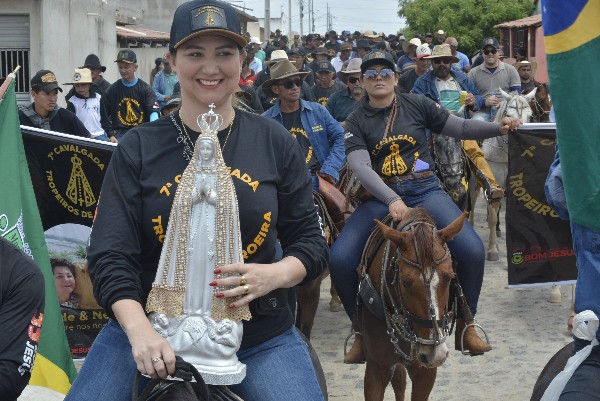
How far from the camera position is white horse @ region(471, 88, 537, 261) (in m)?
13.3

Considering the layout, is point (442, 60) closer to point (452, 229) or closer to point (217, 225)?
point (452, 229)

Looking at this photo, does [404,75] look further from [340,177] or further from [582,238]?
[582,238]

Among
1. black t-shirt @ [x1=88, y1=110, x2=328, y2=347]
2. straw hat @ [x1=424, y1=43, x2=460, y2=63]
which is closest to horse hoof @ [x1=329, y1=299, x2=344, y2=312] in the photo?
straw hat @ [x1=424, y1=43, x2=460, y2=63]

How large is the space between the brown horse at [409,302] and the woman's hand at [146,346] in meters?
3.17

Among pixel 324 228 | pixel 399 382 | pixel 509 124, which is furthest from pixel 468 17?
pixel 509 124

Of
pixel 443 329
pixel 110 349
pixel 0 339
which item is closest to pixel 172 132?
pixel 110 349

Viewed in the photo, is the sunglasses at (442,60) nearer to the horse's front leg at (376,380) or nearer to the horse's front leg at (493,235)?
the horse's front leg at (493,235)

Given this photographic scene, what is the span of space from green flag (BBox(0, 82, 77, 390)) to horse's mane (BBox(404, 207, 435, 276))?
90.4 inches

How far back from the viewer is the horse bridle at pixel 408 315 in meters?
6.07

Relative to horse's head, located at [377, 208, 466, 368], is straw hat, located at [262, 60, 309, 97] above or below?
above

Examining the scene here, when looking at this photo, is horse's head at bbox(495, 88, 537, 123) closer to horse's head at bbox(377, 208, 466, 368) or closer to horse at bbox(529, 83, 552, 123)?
horse at bbox(529, 83, 552, 123)

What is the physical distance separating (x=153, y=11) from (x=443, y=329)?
48.2m

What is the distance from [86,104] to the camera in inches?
564

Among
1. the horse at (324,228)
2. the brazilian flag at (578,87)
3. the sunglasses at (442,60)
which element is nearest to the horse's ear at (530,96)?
the sunglasses at (442,60)
